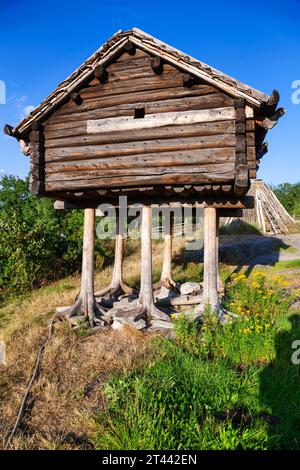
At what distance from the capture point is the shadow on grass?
317 cm

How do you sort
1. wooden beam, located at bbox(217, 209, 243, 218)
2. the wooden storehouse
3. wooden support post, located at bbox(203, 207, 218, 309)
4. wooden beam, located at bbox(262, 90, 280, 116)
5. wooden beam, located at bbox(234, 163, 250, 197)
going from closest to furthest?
wooden beam, located at bbox(262, 90, 280, 116), wooden beam, located at bbox(234, 163, 250, 197), the wooden storehouse, wooden support post, located at bbox(203, 207, 218, 309), wooden beam, located at bbox(217, 209, 243, 218)

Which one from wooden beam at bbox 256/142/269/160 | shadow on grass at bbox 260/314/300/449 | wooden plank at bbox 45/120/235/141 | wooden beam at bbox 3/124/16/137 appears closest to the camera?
shadow on grass at bbox 260/314/300/449

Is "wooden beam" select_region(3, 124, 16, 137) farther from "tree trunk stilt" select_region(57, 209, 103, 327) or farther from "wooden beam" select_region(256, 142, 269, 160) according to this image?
"wooden beam" select_region(256, 142, 269, 160)

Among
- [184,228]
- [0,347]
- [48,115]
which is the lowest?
[0,347]

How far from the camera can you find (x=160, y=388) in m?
3.58

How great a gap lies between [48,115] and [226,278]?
753cm

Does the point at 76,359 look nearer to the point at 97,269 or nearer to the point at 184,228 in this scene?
the point at 97,269

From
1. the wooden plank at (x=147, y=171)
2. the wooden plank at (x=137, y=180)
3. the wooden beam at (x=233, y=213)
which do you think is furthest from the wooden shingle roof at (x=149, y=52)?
the wooden beam at (x=233, y=213)

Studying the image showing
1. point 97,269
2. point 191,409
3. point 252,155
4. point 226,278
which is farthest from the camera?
point 97,269

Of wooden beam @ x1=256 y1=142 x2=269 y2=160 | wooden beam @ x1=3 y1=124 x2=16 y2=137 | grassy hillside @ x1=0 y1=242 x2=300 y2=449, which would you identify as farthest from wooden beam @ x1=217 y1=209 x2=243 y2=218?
wooden beam @ x1=3 y1=124 x2=16 y2=137

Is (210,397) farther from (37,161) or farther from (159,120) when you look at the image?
(37,161)

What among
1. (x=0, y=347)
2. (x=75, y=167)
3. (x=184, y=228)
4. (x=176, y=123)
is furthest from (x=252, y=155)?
(x=184, y=228)

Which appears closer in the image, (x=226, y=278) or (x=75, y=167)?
(x=75, y=167)
